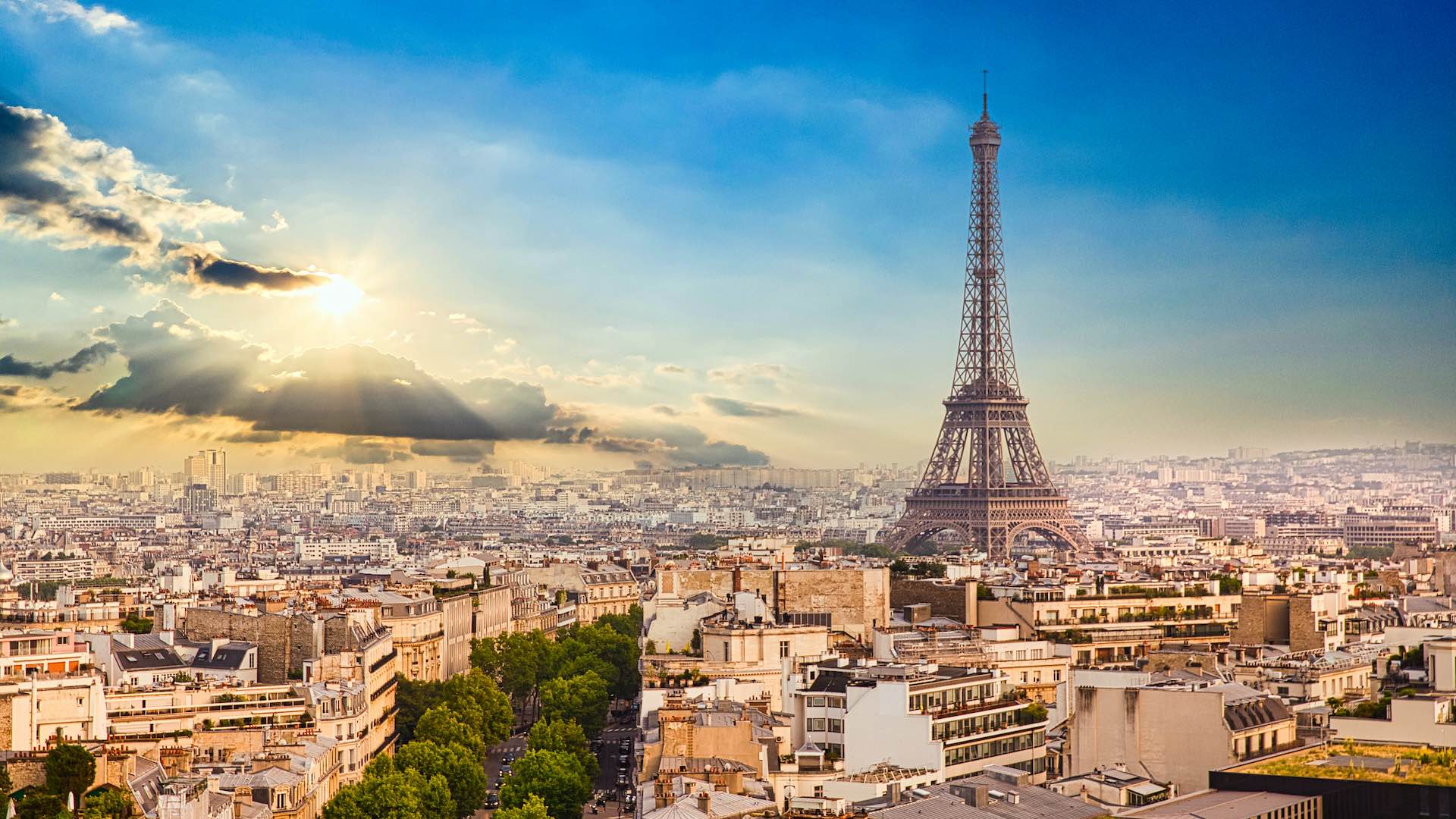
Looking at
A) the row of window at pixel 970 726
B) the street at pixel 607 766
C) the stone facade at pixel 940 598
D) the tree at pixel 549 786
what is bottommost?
the street at pixel 607 766

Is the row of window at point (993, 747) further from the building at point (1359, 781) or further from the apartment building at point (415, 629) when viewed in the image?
the apartment building at point (415, 629)

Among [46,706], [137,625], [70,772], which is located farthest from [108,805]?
[137,625]

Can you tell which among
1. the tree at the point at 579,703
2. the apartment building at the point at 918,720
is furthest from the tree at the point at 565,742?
the apartment building at the point at 918,720

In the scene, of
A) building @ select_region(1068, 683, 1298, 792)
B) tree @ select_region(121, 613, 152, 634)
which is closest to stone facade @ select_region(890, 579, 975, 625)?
tree @ select_region(121, 613, 152, 634)

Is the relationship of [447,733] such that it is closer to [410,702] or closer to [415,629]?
[410,702]

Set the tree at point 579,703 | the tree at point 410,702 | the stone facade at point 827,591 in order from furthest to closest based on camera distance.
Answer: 1. the stone facade at point 827,591
2. the tree at point 579,703
3. the tree at point 410,702

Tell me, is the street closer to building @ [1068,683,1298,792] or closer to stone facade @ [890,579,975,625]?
stone facade @ [890,579,975,625]

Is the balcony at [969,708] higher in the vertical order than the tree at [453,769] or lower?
higher
